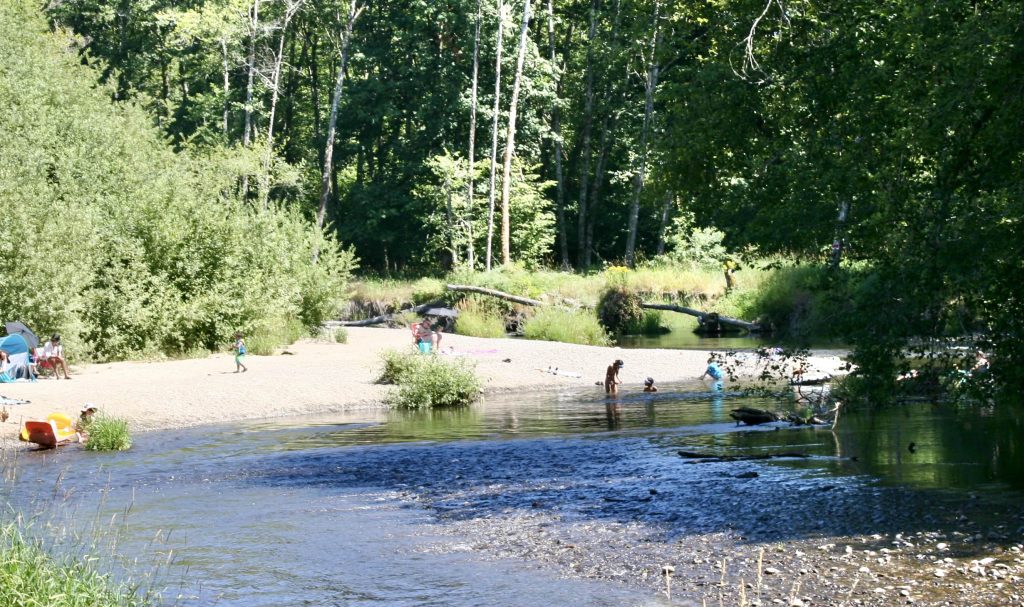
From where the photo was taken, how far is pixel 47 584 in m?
7.77

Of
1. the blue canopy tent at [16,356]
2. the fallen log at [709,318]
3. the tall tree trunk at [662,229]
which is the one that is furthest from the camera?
the tall tree trunk at [662,229]

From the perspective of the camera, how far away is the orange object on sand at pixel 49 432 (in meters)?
19.2

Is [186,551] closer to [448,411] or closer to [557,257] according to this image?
[448,411]

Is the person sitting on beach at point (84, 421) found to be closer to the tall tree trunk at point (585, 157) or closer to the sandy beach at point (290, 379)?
the sandy beach at point (290, 379)

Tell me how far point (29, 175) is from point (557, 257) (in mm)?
32941

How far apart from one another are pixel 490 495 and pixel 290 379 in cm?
1435

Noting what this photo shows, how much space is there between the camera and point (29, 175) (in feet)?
99.2

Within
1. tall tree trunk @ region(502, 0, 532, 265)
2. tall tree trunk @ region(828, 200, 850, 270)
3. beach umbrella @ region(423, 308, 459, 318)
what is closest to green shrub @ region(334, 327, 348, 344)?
beach umbrella @ region(423, 308, 459, 318)

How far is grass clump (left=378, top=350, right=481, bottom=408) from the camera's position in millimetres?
24797

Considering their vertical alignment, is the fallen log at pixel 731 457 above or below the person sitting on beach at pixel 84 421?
below

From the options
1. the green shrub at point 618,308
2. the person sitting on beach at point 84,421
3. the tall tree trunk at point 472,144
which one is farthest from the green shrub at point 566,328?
the person sitting on beach at point 84,421

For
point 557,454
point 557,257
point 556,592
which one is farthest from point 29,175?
point 557,257

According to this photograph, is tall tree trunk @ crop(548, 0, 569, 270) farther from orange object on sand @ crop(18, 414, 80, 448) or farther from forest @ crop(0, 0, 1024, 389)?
orange object on sand @ crop(18, 414, 80, 448)

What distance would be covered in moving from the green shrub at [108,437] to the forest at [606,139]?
1010 cm
